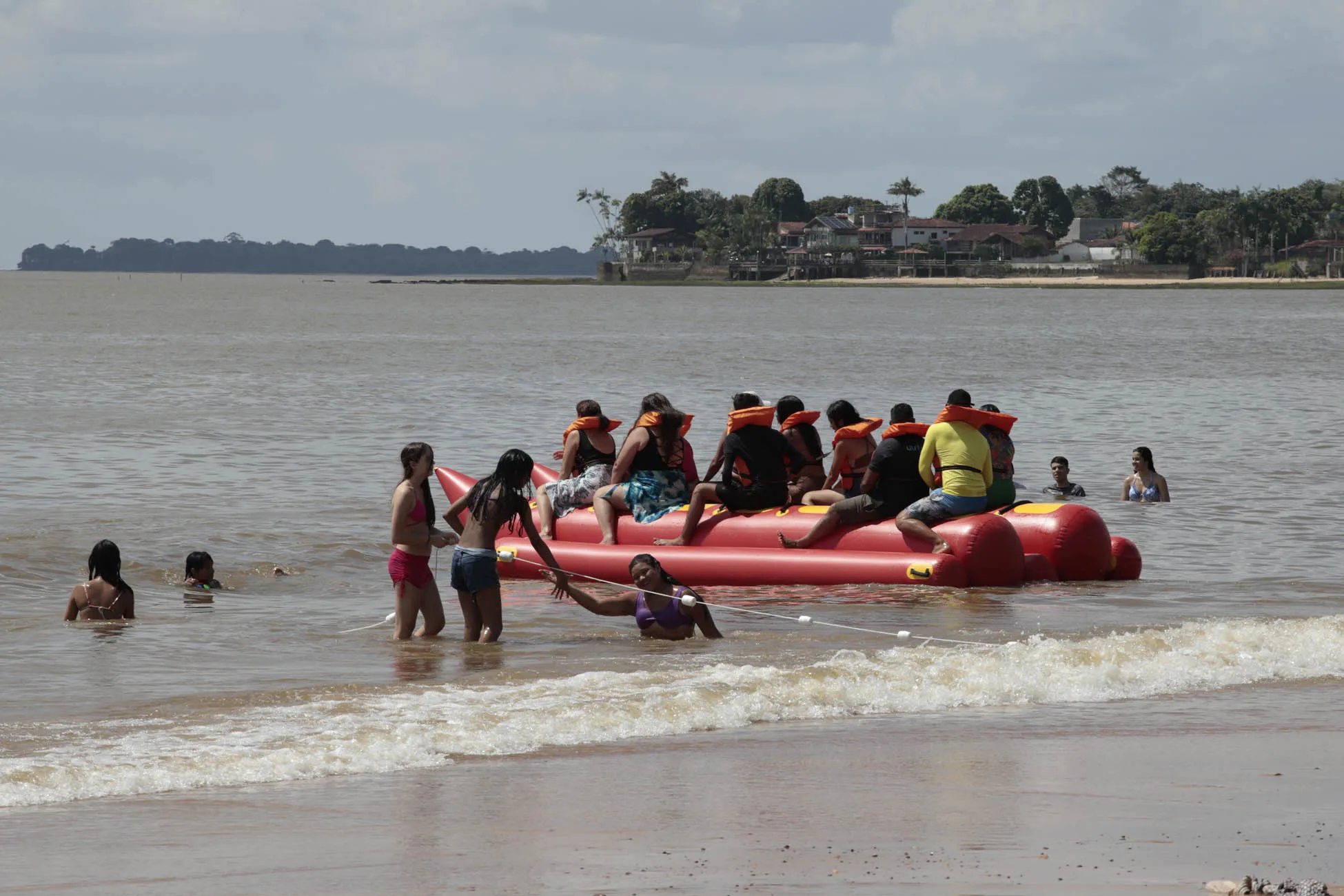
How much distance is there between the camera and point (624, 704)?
7.19m

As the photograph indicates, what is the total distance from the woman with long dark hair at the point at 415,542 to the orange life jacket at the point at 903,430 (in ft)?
10.9

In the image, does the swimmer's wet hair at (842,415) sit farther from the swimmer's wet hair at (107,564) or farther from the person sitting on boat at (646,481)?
the swimmer's wet hair at (107,564)

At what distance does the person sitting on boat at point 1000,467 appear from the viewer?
1085cm

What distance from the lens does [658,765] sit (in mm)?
6117

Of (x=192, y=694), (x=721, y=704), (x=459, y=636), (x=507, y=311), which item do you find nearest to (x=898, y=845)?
(x=721, y=704)

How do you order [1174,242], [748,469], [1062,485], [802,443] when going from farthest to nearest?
[1174,242] < [1062,485] < [802,443] < [748,469]

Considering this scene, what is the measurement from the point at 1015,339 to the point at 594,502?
4686 centimetres

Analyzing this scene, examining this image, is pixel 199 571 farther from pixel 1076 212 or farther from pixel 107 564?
pixel 1076 212

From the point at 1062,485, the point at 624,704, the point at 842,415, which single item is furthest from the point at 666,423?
the point at 1062,485

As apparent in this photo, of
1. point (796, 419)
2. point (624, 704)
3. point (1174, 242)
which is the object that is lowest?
point (624, 704)

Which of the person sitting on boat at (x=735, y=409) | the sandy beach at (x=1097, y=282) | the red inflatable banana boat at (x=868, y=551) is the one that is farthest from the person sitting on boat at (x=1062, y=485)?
the sandy beach at (x=1097, y=282)

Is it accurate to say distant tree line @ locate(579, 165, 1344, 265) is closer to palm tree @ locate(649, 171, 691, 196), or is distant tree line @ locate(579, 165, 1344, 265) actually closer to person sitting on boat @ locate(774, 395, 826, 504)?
palm tree @ locate(649, 171, 691, 196)

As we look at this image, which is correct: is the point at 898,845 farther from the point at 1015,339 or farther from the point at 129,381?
the point at 1015,339

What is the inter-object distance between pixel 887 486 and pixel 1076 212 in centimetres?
18036
